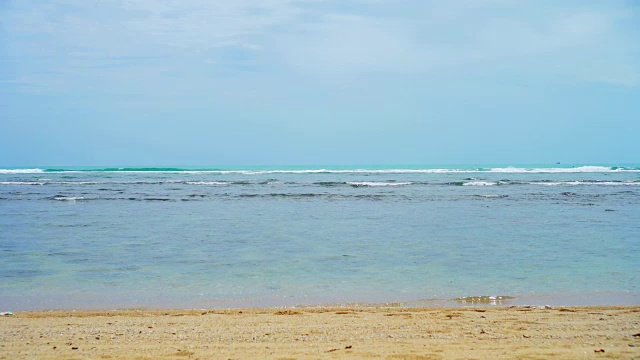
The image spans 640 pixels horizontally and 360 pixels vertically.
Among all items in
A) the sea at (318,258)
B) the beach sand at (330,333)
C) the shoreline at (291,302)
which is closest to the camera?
the beach sand at (330,333)

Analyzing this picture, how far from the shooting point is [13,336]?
19.2ft

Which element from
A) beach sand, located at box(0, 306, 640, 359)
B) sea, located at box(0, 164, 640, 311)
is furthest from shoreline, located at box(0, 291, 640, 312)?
beach sand, located at box(0, 306, 640, 359)

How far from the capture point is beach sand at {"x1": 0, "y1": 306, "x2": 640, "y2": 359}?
5.23 meters

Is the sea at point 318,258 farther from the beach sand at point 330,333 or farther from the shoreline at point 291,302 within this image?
the beach sand at point 330,333

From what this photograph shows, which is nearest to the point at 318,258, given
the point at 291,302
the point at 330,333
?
the point at 291,302

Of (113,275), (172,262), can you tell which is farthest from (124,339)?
(172,262)

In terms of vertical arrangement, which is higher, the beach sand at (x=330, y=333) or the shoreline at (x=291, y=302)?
the beach sand at (x=330, y=333)

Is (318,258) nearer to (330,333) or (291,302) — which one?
(291,302)

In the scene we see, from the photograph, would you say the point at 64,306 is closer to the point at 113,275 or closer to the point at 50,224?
the point at 113,275

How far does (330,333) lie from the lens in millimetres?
5914

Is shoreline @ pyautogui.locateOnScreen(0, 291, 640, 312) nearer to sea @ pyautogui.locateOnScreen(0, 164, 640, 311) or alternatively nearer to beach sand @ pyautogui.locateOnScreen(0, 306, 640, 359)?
sea @ pyautogui.locateOnScreen(0, 164, 640, 311)

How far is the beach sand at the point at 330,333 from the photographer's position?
206 inches

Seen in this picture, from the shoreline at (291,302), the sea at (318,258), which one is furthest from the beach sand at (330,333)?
the sea at (318,258)

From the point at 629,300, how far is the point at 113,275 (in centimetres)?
859
